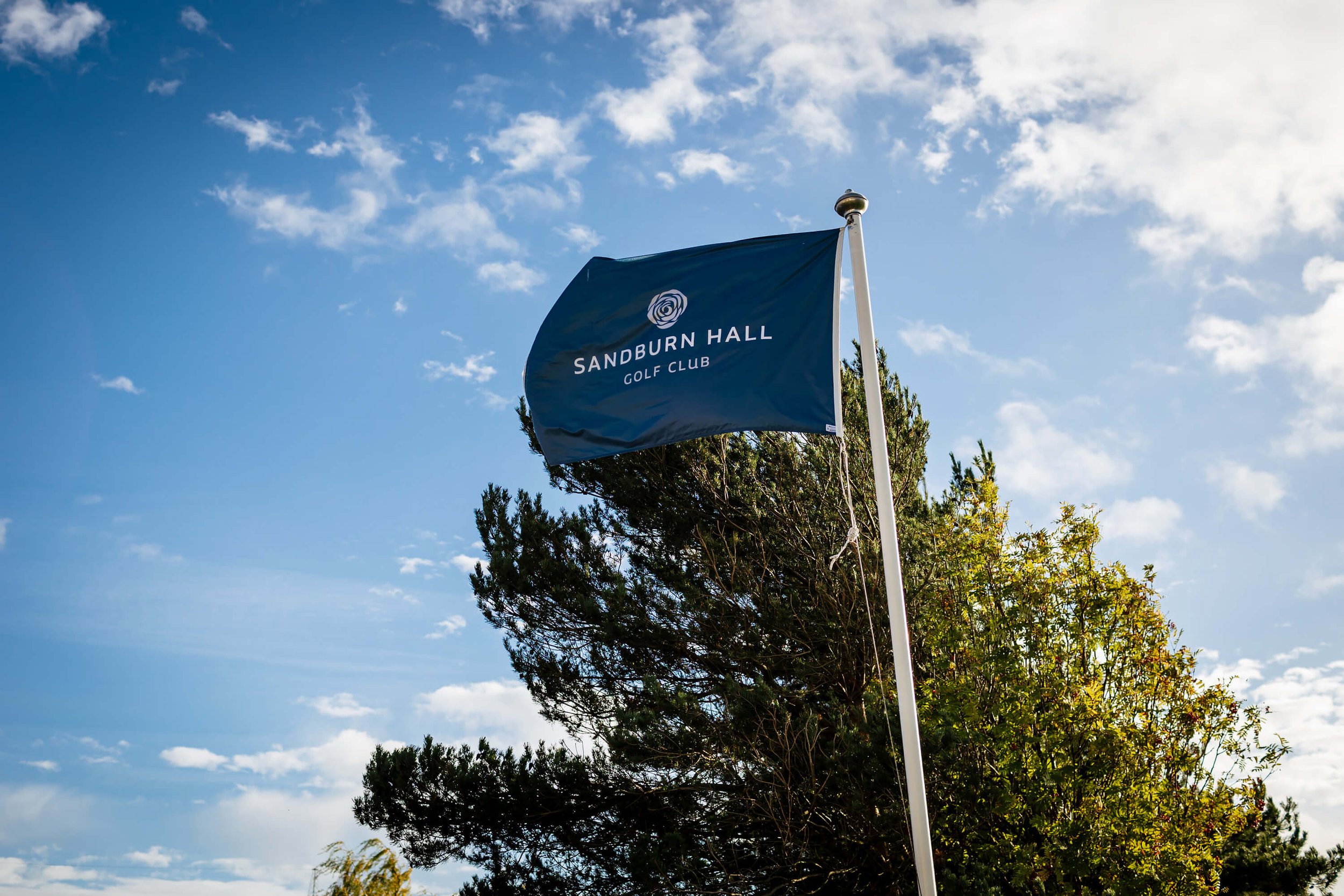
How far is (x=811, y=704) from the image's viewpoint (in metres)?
13.3

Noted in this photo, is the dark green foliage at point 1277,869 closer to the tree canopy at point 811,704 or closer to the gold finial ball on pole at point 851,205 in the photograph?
the tree canopy at point 811,704

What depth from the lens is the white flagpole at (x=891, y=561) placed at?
5.61 metres

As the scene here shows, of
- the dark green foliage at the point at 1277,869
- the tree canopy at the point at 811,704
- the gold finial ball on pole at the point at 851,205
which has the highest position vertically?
the gold finial ball on pole at the point at 851,205

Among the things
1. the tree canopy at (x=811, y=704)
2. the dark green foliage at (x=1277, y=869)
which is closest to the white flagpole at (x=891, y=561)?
the tree canopy at (x=811, y=704)

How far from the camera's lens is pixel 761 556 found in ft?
46.9

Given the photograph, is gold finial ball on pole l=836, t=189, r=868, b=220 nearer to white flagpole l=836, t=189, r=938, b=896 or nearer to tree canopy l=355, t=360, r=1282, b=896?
white flagpole l=836, t=189, r=938, b=896

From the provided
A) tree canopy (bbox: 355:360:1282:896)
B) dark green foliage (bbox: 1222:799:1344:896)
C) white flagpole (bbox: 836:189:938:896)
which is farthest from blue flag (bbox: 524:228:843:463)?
dark green foliage (bbox: 1222:799:1344:896)

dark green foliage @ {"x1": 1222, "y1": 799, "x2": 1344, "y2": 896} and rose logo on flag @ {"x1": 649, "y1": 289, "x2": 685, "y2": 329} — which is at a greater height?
rose logo on flag @ {"x1": 649, "y1": 289, "x2": 685, "y2": 329}

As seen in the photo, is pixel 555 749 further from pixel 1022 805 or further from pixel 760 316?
pixel 760 316

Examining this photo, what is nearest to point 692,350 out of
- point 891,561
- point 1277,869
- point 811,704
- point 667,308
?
point 667,308

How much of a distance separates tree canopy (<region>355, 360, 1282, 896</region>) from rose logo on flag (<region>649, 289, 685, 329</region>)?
13.0 ft

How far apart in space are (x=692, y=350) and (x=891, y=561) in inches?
84.7

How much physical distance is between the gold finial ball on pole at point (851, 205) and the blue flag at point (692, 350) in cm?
19

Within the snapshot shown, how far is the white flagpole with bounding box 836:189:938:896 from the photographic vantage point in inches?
221
